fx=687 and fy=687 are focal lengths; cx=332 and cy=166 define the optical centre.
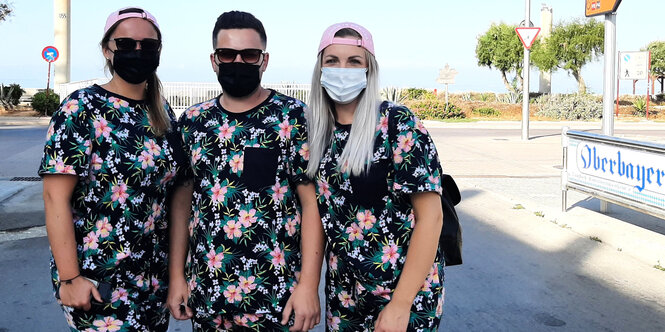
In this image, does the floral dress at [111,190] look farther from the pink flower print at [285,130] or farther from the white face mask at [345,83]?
the white face mask at [345,83]

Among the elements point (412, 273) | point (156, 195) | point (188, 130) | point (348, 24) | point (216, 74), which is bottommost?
point (412, 273)

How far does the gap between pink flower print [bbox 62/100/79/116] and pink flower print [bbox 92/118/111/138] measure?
80 millimetres

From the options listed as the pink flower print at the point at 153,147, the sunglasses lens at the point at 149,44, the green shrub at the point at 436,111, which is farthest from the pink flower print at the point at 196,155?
the green shrub at the point at 436,111

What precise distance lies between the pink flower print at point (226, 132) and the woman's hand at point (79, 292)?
0.71 metres

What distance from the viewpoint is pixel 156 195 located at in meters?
2.64

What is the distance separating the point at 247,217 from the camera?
2.52 m

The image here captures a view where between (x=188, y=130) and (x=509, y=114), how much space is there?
35662 millimetres

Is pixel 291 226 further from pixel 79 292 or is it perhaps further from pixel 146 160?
pixel 79 292

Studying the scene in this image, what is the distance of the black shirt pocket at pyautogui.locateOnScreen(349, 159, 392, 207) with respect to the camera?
2398 millimetres

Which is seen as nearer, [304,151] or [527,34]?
[304,151]

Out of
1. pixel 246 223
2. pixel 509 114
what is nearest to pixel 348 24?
pixel 246 223

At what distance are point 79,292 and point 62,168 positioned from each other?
45cm

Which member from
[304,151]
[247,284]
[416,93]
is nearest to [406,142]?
[304,151]

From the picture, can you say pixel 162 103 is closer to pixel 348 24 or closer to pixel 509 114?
pixel 348 24
